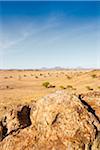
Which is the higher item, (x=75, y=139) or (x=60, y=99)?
(x=60, y=99)

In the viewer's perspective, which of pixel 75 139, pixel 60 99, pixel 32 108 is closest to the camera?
pixel 75 139

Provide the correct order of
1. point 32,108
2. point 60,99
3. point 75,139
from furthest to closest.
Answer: point 32,108
point 60,99
point 75,139

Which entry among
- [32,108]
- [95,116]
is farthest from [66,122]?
[32,108]

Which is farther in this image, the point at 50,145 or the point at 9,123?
the point at 9,123

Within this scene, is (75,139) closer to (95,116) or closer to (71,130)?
(71,130)

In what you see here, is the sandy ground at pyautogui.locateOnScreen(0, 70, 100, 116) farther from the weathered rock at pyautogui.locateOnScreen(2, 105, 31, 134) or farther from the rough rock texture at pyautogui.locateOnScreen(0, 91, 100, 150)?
the rough rock texture at pyautogui.locateOnScreen(0, 91, 100, 150)

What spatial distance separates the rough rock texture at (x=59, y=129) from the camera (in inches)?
279

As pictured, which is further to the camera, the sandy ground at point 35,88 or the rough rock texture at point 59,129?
the sandy ground at point 35,88

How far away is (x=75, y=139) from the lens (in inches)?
279

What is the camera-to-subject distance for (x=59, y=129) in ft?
24.0

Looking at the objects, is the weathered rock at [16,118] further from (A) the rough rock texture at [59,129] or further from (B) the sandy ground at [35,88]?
(B) the sandy ground at [35,88]

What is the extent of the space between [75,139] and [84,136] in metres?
0.20

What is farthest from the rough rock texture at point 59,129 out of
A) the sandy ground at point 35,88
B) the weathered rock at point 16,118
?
the sandy ground at point 35,88

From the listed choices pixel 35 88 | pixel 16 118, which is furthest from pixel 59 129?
pixel 35 88
